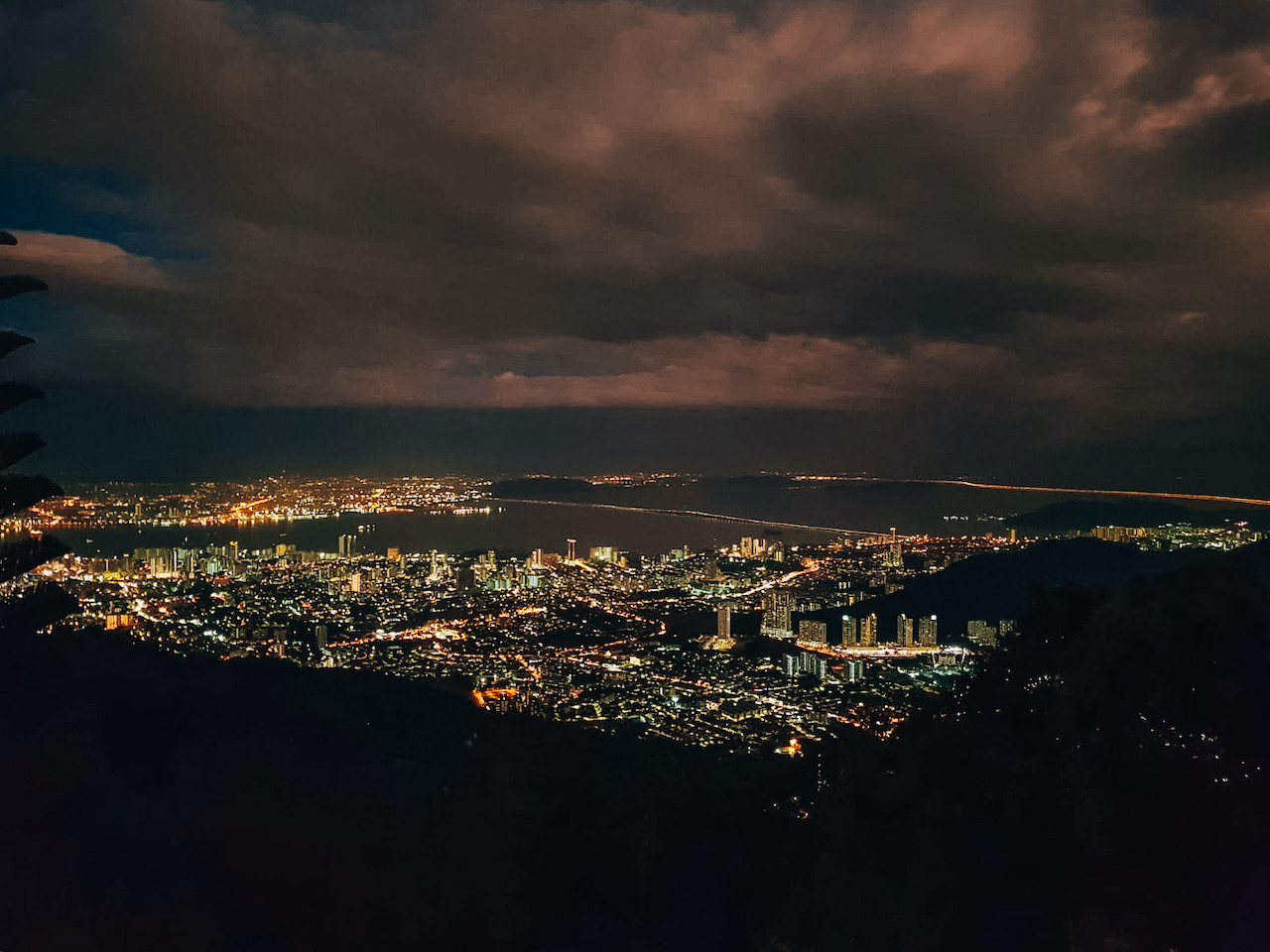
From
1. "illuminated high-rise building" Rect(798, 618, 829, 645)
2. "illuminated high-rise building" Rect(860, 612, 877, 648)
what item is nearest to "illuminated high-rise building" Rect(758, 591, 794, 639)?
"illuminated high-rise building" Rect(798, 618, 829, 645)

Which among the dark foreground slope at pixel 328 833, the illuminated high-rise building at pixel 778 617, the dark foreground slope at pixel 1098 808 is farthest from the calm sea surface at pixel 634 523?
the dark foreground slope at pixel 1098 808

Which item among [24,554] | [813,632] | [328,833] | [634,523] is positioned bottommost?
[634,523]

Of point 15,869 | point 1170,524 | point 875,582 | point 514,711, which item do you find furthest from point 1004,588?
point 15,869

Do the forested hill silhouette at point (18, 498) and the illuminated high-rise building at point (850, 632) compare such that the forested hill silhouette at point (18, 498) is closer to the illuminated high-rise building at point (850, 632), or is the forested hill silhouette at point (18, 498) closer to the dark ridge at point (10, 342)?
the dark ridge at point (10, 342)

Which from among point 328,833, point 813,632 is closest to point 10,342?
point 328,833

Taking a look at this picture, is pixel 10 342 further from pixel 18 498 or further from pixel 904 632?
pixel 904 632

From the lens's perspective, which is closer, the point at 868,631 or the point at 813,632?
the point at 868,631
